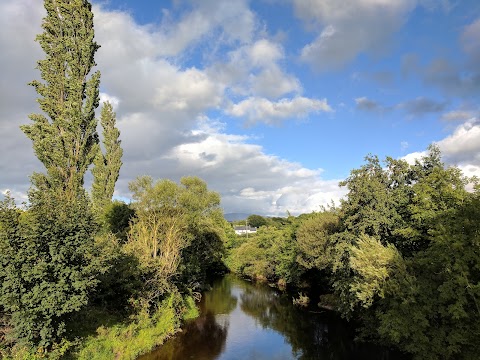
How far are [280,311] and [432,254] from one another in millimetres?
26245

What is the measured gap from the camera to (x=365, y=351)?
1085 inches

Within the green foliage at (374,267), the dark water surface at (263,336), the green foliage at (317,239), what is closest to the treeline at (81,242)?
the dark water surface at (263,336)

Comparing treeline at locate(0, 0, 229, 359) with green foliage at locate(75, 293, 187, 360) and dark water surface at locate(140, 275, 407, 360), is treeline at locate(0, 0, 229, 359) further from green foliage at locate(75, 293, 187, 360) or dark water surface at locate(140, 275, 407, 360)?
dark water surface at locate(140, 275, 407, 360)

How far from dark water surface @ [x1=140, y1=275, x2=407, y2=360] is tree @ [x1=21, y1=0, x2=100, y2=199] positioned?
16883mm

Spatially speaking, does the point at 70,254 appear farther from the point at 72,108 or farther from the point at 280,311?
the point at 280,311

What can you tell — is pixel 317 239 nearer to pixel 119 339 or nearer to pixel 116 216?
pixel 116 216

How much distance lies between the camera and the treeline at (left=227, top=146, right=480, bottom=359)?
62.2 ft

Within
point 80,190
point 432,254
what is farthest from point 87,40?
point 432,254

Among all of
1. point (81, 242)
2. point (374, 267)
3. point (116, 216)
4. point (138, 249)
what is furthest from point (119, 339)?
point (116, 216)

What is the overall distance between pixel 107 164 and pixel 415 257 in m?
38.2

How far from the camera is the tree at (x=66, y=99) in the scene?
1156 inches

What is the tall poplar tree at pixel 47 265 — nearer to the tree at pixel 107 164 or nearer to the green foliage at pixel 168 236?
the green foliage at pixel 168 236

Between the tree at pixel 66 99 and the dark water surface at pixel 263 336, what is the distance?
1688cm

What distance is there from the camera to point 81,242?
1795cm
